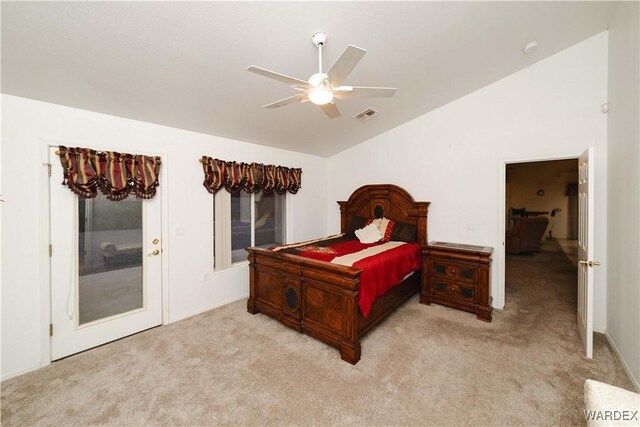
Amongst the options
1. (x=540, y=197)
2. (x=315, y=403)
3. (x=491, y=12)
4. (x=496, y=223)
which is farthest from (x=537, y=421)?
(x=540, y=197)

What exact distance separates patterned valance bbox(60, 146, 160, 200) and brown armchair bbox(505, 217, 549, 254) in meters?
7.62

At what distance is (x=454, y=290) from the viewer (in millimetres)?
3279

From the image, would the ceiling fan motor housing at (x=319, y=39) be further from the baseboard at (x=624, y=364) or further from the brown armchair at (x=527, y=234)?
the brown armchair at (x=527, y=234)

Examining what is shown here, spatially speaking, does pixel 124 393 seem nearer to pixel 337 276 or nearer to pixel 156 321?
pixel 156 321

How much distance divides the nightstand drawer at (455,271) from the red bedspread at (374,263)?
31cm

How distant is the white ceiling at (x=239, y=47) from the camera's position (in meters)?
1.63

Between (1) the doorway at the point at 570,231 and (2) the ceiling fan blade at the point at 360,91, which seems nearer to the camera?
(2) the ceiling fan blade at the point at 360,91

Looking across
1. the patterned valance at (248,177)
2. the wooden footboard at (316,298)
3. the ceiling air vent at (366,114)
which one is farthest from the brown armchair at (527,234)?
the patterned valance at (248,177)

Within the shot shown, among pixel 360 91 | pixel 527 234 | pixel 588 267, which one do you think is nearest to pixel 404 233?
pixel 588 267

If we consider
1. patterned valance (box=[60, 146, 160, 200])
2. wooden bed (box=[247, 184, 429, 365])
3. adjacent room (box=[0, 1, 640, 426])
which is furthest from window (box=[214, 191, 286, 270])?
patterned valance (box=[60, 146, 160, 200])

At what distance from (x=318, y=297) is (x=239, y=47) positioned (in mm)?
2307

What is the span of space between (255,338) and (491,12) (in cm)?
368

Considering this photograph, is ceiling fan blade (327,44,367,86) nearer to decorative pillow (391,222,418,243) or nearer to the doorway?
the doorway

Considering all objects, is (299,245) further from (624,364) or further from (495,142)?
(624,364)
